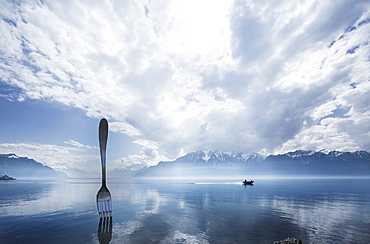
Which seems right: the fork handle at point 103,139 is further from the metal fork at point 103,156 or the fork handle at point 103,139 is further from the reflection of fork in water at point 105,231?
the reflection of fork in water at point 105,231

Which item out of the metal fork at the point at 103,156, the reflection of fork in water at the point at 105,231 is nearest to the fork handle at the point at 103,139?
the metal fork at the point at 103,156

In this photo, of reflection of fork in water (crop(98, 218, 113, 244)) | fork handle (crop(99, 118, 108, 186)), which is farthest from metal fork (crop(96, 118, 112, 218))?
reflection of fork in water (crop(98, 218, 113, 244))

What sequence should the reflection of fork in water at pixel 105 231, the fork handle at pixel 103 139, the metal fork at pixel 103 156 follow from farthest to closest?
the fork handle at pixel 103 139
the metal fork at pixel 103 156
the reflection of fork in water at pixel 105 231

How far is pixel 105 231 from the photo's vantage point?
27500 millimetres

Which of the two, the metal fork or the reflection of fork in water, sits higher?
the metal fork

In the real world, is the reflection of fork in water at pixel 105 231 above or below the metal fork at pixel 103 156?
below

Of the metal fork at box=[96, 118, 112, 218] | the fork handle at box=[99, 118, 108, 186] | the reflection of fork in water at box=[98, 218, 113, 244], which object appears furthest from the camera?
the fork handle at box=[99, 118, 108, 186]

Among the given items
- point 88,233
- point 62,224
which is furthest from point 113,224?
point 62,224

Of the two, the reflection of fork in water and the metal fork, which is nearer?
the reflection of fork in water

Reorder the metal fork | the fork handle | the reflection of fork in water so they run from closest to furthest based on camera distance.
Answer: the reflection of fork in water
the metal fork
the fork handle

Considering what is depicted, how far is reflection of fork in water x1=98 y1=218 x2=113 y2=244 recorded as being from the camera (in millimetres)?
23766

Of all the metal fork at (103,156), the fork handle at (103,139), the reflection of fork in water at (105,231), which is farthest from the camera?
the fork handle at (103,139)

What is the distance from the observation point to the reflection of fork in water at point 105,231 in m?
23.8

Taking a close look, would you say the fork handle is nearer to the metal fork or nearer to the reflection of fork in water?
the metal fork
